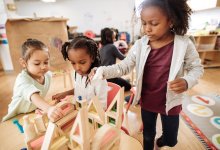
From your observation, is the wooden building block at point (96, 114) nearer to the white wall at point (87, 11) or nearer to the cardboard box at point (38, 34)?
the cardboard box at point (38, 34)

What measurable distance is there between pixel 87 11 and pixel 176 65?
207 inches

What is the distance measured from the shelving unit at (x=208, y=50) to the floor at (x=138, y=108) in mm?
218

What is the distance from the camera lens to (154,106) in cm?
82

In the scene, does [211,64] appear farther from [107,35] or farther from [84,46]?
[84,46]

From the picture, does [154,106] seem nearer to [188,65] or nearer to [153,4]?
[188,65]

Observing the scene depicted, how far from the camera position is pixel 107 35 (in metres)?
1.94

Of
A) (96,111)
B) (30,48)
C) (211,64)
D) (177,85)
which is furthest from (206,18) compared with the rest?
(96,111)

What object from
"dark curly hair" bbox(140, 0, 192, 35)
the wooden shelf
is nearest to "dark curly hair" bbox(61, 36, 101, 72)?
"dark curly hair" bbox(140, 0, 192, 35)

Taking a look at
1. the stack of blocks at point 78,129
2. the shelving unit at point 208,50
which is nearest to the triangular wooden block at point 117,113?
the stack of blocks at point 78,129

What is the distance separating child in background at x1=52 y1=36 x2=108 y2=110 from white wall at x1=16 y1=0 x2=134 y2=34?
494 cm

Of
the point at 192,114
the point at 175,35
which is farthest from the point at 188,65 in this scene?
the point at 192,114

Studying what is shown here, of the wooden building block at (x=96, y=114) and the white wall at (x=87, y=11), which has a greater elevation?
the white wall at (x=87, y=11)

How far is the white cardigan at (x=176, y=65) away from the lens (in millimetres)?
671

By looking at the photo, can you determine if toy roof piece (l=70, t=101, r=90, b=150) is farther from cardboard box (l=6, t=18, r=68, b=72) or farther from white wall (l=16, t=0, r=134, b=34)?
white wall (l=16, t=0, r=134, b=34)
